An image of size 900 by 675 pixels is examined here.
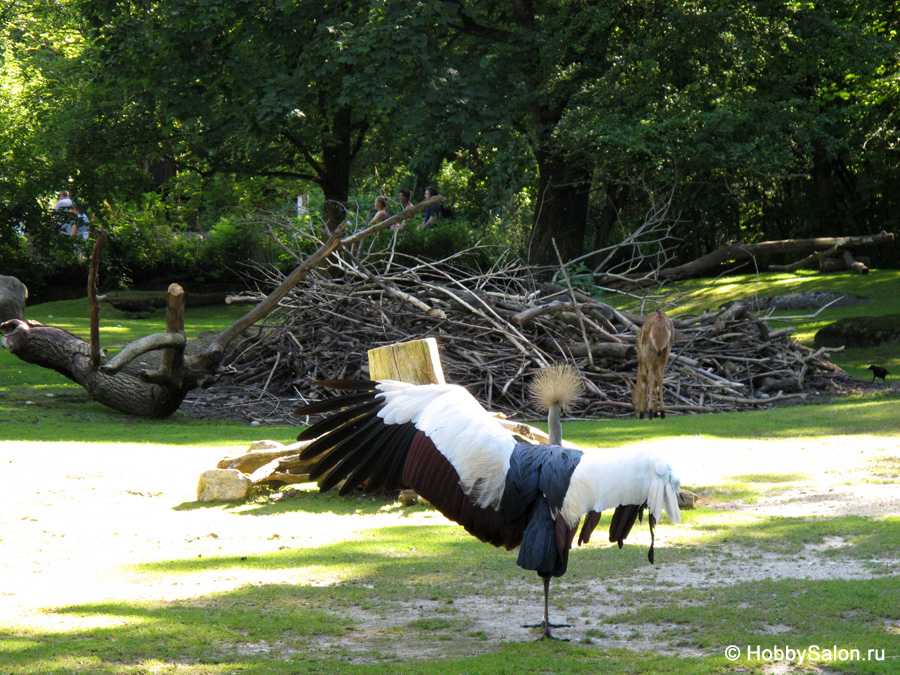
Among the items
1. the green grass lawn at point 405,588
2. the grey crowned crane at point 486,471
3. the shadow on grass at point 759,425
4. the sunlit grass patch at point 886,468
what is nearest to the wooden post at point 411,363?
the green grass lawn at point 405,588

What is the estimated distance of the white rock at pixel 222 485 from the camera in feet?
27.0

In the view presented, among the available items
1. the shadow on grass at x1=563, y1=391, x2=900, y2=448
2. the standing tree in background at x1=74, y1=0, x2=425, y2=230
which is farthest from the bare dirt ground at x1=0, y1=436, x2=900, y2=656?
the standing tree in background at x1=74, y1=0, x2=425, y2=230

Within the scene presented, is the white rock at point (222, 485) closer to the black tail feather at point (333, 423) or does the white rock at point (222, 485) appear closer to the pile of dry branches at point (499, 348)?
the black tail feather at point (333, 423)

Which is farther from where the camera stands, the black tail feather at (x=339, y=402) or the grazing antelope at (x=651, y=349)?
the grazing antelope at (x=651, y=349)

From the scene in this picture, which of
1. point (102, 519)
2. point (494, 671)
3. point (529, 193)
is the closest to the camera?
point (494, 671)

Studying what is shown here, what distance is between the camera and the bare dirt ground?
5.16m

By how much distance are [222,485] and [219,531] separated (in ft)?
3.37

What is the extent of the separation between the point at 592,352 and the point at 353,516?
291 inches

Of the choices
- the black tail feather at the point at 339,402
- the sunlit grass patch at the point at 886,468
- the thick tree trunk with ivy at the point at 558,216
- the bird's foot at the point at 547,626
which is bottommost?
the bird's foot at the point at 547,626

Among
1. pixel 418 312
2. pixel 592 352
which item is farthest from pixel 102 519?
pixel 592 352

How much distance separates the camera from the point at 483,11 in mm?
22016

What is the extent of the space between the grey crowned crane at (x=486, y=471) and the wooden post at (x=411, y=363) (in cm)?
251

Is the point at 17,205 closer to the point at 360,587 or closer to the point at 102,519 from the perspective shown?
the point at 102,519

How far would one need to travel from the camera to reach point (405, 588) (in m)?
5.66
